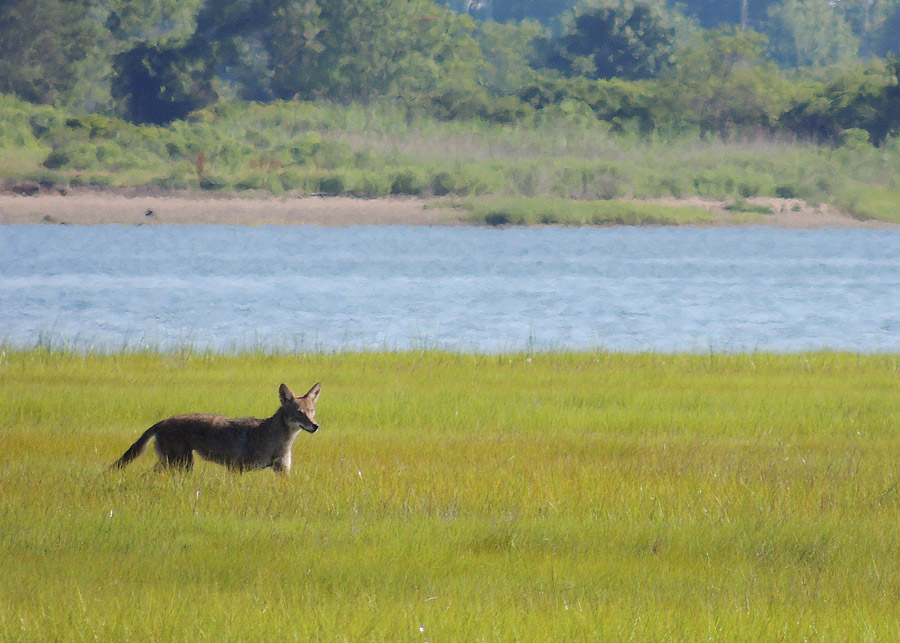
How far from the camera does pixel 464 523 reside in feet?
25.3

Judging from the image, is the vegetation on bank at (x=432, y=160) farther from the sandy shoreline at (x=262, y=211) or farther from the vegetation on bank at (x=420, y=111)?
the sandy shoreline at (x=262, y=211)

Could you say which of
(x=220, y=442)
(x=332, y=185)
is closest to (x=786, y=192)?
(x=332, y=185)

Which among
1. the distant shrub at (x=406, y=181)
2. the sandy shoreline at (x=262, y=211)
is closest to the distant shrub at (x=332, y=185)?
the sandy shoreline at (x=262, y=211)

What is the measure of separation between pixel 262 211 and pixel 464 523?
4574cm

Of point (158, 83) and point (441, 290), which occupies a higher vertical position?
point (158, 83)

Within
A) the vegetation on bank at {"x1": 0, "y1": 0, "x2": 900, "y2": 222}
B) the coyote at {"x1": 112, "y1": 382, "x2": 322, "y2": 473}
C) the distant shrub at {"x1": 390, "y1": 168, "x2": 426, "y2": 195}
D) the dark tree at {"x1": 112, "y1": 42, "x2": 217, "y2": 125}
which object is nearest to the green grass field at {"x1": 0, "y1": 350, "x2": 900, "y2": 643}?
the coyote at {"x1": 112, "y1": 382, "x2": 322, "y2": 473}

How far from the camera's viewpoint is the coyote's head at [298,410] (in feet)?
27.5

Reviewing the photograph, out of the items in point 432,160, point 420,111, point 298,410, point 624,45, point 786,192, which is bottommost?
point 786,192

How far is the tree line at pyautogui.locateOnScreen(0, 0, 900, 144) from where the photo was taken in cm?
6738

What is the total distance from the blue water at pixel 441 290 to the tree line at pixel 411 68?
7.14m

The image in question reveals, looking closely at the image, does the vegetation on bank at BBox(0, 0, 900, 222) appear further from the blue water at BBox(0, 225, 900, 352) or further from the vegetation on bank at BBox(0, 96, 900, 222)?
the blue water at BBox(0, 225, 900, 352)

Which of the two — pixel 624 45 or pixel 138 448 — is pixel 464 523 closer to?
pixel 138 448

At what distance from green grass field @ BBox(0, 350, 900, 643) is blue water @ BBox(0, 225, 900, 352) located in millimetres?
7299

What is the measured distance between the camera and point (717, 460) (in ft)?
34.0
